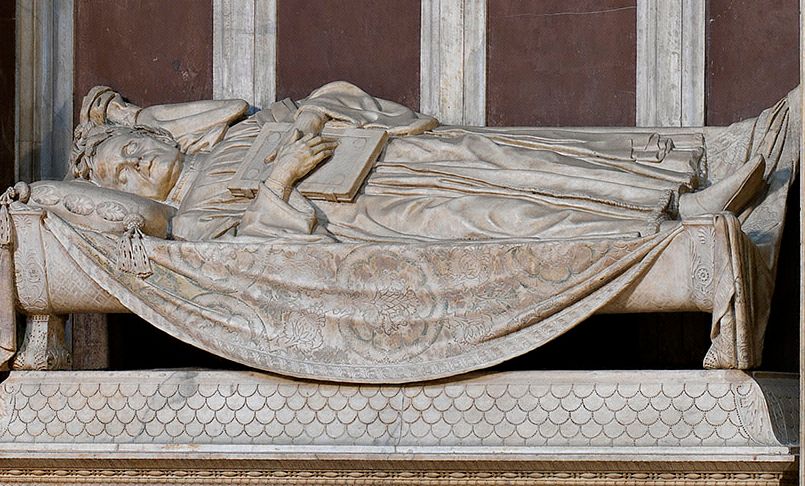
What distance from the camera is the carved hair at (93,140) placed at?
6062mm

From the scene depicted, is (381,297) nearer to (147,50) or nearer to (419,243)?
(419,243)

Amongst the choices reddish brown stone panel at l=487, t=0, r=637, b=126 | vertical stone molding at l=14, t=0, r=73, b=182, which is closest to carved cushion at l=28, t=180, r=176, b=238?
vertical stone molding at l=14, t=0, r=73, b=182

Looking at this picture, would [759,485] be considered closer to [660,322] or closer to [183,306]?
[660,322]

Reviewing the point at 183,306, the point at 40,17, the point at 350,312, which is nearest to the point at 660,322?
the point at 350,312

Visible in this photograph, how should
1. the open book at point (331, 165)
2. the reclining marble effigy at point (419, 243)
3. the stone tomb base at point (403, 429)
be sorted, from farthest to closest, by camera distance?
1. the open book at point (331, 165)
2. the reclining marble effigy at point (419, 243)
3. the stone tomb base at point (403, 429)

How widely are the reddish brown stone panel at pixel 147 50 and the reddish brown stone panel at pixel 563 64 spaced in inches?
47.7

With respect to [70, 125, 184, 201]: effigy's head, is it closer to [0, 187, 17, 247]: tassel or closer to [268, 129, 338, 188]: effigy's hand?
[268, 129, 338, 188]: effigy's hand

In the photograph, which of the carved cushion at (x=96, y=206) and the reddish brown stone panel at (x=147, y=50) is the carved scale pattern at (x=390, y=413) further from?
the reddish brown stone panel at (x=147, y=50)

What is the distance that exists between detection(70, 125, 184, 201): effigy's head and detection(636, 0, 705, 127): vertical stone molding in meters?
1.86

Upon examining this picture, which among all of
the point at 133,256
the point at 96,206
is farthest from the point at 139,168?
the point at 133,256

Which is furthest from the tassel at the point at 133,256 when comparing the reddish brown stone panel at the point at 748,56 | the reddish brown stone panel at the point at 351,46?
the reddish brown stone panel at the point at 748,56

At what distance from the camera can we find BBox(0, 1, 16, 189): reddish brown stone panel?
250 inches

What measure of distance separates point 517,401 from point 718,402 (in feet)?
2.05

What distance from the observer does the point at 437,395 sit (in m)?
5.12
